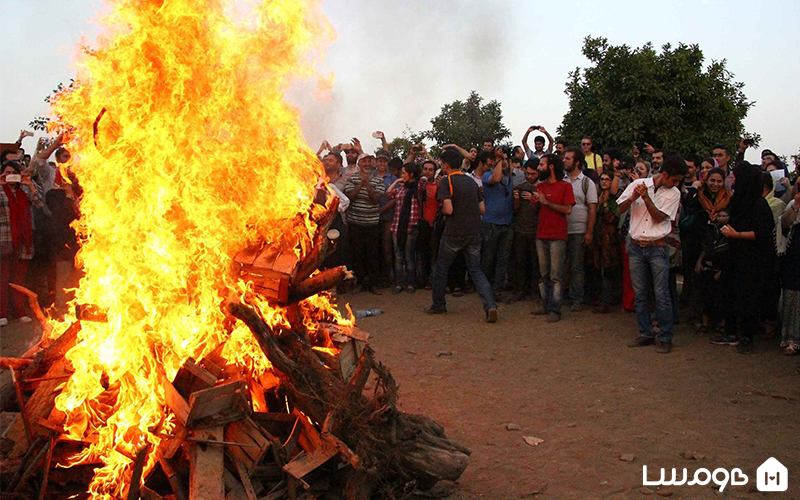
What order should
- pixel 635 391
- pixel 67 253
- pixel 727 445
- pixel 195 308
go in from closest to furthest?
1. pixel 195 308
2. pixel 727 445
3. pixel 635 391
4. pixel 67 253

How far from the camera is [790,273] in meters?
7.99

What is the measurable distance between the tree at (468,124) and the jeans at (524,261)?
20.9 metres

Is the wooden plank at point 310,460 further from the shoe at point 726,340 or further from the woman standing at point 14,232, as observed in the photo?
the woman standing at point 14,232

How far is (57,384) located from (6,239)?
6.36 metres

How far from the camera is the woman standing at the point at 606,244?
33.8ft

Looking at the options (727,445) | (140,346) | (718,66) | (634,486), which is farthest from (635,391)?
(718,66)

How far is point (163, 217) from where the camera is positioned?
15.6 ft

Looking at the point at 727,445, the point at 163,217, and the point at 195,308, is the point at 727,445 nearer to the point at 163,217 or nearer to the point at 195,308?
the point at 195,308

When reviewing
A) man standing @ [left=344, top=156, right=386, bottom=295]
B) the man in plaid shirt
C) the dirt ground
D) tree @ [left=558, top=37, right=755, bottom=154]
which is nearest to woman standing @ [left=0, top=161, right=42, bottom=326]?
the dirt ground

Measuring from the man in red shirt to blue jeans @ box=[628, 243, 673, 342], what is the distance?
1.61 metres

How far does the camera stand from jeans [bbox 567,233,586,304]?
413 inches

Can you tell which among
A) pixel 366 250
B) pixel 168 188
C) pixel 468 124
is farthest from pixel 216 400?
pixel 468 124

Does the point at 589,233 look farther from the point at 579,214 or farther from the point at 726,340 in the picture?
the point at 726,340

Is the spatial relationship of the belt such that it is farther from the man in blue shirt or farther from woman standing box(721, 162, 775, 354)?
the man in blue shirt
